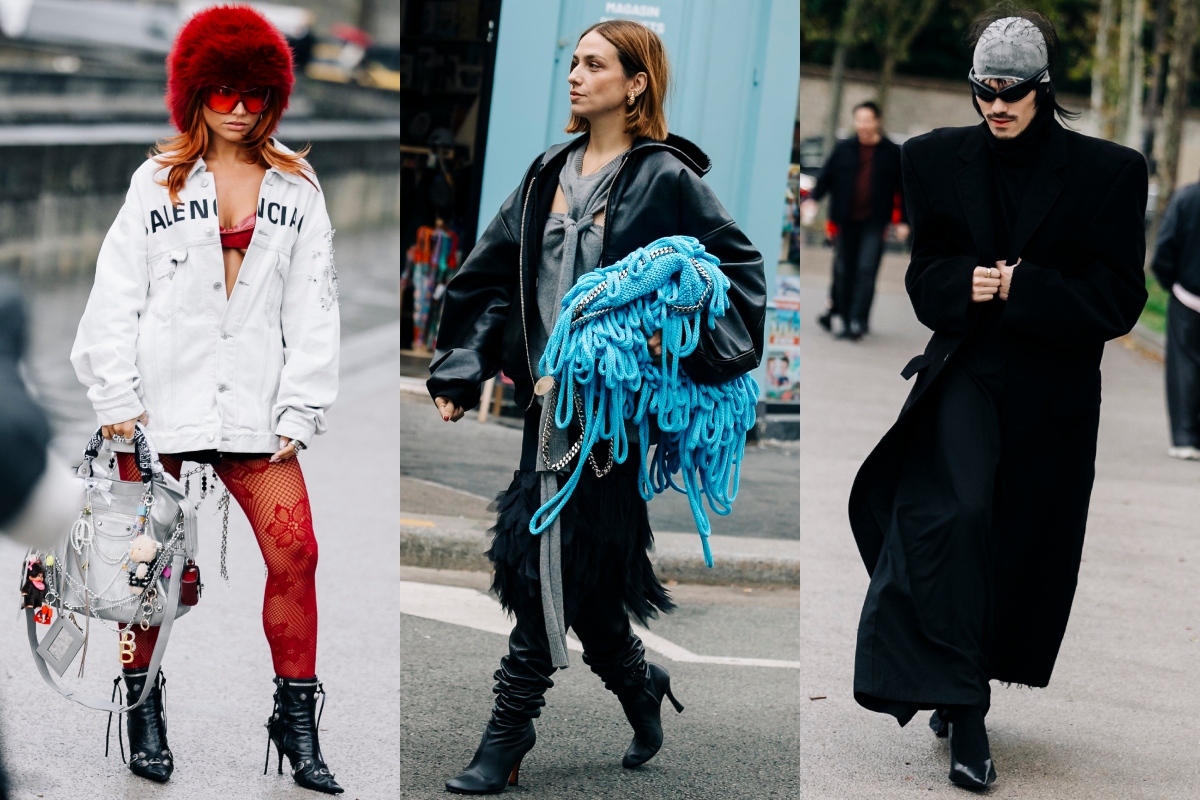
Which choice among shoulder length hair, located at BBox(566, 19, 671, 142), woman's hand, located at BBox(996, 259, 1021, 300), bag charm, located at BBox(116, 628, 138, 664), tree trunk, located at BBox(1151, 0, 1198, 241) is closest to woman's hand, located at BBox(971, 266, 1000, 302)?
woman's hand, located at BBox(996, 259, 1021, 300)

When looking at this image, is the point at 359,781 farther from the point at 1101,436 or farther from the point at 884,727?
the point at 1101,436

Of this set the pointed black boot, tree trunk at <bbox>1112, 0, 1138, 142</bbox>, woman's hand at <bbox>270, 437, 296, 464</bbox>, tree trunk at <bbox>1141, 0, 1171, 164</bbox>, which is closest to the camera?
woman's hand at <bbox>270, 437, 296, 464</bbox>

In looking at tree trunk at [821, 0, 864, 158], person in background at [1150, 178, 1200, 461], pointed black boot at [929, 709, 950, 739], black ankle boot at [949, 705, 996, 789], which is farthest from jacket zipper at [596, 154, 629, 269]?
tree trunk at [821, 0, 864, 158]

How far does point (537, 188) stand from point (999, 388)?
144cm

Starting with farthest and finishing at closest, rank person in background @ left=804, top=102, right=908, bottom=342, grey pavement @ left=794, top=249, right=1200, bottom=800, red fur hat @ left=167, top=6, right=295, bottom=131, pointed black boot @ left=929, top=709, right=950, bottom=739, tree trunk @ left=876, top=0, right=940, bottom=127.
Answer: tree trunk @ left=876, top=0, right=940, bottom=127 → person in background @ left=804, top=102, right=908, bottom=342 → pointed black boot @ left=929, top=709, right=950, bottom=739 → grey pavement @ left=794, top=249, right=1200, bottom=800 → red fur hat @ left=167, top=6, right=295, bottom=131

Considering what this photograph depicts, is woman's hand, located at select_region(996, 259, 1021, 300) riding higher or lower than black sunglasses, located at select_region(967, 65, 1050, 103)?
lower

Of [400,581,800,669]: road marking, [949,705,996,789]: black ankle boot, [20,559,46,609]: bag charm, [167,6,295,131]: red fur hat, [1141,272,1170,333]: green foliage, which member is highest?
[167,6,295,131]: red fur hat

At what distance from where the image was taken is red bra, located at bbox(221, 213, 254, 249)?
4082 mm

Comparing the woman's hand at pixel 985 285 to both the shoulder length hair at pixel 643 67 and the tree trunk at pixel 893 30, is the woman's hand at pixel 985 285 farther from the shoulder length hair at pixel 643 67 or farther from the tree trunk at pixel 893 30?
the tree trunk at pixel 893 30

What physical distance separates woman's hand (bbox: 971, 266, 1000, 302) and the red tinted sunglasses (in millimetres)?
1981

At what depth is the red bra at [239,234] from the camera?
13.4 ft

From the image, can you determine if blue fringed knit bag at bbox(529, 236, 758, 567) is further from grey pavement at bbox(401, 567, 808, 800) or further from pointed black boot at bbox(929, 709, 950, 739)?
pointed black boot at bbox(929, 709, 950, 739)

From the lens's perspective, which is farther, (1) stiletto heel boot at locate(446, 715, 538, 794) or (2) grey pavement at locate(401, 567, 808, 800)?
(2) grey pavement at locate(401, 567, 808, 800)

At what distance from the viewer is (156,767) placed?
13.7ft
